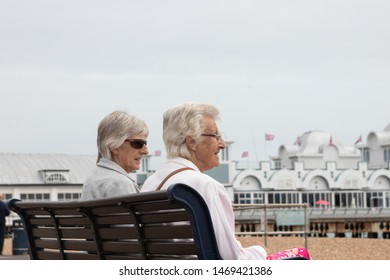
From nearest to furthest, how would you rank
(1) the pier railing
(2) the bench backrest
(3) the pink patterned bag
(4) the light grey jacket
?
(2) the bench backrest < (3) the pink patterned bag < (4) the light grey jacket < (1) the pier railing

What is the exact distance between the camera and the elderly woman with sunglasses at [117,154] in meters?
3.93

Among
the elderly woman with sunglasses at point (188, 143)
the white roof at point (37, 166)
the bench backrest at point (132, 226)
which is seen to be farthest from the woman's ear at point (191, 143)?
the white roof at point (37, 166)

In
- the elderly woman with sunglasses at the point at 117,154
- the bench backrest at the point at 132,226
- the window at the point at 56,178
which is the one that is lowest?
the window at the point at 56,178

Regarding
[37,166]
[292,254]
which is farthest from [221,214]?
[37,166]

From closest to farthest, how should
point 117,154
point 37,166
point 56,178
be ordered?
1. point 117,154
2. point 56,178
3. point 37,166

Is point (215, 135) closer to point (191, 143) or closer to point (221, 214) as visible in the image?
point (191, 143)

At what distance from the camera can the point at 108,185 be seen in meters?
3.93

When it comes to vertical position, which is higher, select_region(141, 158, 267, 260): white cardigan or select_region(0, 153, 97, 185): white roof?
select_region(141, 158, 267, 260): white cardigan

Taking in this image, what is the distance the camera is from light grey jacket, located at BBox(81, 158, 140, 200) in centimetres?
391

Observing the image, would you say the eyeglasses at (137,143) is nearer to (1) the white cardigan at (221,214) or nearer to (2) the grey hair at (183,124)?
(2) the grey hair at (183,124)

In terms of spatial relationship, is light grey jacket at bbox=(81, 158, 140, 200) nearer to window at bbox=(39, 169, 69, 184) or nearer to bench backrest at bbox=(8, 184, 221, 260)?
bench backrest at bbox=(8, 184, 221, 260)

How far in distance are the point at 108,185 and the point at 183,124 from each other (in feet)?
2.51

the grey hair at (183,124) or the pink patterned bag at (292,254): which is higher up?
the grey hair at (183,124)

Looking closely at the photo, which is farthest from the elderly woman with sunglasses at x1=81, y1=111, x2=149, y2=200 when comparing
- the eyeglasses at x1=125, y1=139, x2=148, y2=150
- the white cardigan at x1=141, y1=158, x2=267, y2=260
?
the white cardigan at x1=141, y1=158, x2=267, y2=260
